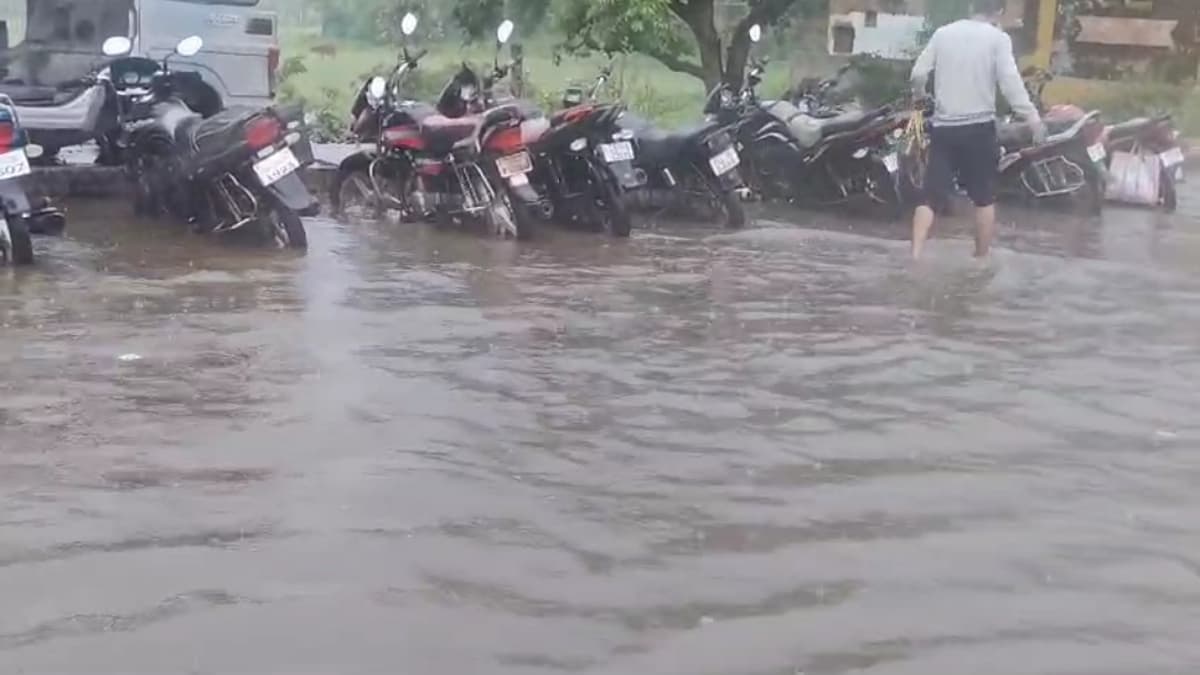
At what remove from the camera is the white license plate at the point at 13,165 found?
8.62m

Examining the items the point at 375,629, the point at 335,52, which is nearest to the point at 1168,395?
the point at 375,629

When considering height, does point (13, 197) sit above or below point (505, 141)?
below

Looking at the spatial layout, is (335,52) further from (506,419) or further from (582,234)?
(506,419)

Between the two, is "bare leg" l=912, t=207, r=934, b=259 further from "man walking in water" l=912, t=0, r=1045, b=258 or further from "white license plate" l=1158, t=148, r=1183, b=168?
"white license plate" l=1158, t=148, r=1183, b=168

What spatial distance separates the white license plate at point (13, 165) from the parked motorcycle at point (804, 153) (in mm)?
5811

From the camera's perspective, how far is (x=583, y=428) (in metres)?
6.09

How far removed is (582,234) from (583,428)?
5.11m

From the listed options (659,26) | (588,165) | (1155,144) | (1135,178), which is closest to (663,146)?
(588,165)

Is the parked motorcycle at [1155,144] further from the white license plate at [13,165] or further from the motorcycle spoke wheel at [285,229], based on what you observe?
the white license plate at [13,165]

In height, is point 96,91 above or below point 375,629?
above

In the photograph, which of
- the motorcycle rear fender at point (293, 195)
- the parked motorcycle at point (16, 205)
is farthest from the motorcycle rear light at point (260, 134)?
the parked motorcycle at point (16, 205)

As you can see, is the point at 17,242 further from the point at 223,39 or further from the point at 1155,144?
the point at 1155,144

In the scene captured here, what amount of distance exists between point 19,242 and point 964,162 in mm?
5583

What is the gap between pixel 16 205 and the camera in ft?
28.8
